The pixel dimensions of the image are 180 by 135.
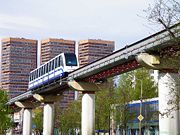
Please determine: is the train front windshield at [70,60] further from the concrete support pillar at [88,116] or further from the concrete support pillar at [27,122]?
the concrete support pillar at [27,122]

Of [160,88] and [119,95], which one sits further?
[119,95]

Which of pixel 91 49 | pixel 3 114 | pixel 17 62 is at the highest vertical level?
pixel 91 49

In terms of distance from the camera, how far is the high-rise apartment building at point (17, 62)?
522ft

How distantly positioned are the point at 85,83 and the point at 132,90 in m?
16.3

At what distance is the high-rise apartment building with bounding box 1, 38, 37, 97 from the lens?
15925cm

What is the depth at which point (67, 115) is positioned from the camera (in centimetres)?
10138

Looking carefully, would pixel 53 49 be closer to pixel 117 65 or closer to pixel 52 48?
pixel 52 48

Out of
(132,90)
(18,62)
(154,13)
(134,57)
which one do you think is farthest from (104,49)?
(154,13)

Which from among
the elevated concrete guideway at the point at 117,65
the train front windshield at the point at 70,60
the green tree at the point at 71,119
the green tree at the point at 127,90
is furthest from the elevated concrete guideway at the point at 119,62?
the green tree at the point at 71,119

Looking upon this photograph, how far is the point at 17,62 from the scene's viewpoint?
16562 centimetres

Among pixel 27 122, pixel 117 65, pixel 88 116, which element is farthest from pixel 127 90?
pixel 27 122

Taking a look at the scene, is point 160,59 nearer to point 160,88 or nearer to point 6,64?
point 160,88

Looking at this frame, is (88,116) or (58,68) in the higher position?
(58,68)

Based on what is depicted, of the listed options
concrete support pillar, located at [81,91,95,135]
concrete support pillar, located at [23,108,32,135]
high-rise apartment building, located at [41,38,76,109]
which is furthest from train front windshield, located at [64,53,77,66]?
high-rise apartment building, located at [41,38,76,109]
